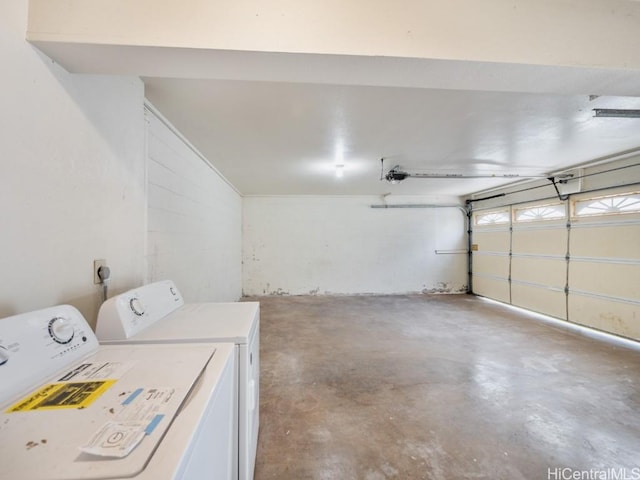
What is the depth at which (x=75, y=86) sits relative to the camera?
1.18 metres

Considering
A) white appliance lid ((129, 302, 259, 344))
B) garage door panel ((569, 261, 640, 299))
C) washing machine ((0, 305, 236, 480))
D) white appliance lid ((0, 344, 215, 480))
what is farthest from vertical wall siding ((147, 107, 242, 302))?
garage door panel ((569, 261, 640, 299))

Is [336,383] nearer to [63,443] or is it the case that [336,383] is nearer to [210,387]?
[210,387]

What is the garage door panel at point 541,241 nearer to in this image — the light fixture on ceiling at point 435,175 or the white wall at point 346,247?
the light fixture on ceiling at point 435,175

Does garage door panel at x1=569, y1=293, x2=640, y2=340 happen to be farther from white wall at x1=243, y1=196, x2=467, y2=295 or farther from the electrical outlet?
the electrical outlet

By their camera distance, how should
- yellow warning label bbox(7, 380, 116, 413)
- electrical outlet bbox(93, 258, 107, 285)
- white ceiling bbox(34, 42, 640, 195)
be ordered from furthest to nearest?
electrical outlet bbox(93, 258, 107, 285) < white ceiling bbox(34, 42, 640, 195) < yellow warning label bbox(7, 380, 116, 413)

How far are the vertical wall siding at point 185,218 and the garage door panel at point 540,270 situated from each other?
5508 millimetres

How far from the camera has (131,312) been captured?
1.15 m

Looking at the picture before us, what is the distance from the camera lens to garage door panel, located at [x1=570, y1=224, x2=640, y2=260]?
337 centimetres

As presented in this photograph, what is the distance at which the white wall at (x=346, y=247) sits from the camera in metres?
6.11

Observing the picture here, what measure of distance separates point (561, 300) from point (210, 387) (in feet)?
18.3

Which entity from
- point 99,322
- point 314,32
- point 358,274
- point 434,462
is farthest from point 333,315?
point 314,32

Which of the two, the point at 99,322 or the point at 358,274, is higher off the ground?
the point at 99,322

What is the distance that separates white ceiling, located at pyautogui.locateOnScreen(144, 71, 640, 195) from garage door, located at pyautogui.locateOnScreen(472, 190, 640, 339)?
2.66 feet

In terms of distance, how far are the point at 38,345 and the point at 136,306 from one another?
1.34 feet
